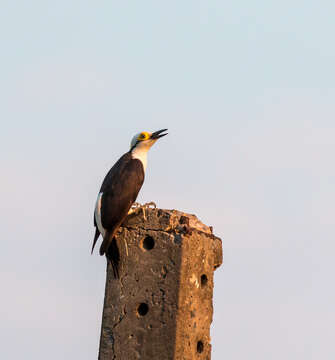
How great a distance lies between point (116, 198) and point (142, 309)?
148cm

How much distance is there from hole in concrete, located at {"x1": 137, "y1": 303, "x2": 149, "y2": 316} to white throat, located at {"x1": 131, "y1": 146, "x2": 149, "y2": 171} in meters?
1.97

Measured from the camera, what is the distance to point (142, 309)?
10.3m

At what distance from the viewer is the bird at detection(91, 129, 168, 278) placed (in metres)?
10.4

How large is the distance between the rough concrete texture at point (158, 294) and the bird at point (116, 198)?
170mm

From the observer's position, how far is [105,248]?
34.0ft

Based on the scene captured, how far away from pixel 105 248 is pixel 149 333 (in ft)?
3.97

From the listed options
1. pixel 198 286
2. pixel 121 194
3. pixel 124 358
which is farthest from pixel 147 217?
pixel 124 358

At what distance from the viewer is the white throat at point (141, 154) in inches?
443

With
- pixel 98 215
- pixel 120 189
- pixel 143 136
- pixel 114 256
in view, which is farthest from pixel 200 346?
pixel 143 136

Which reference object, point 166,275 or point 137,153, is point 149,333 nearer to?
point 166,275

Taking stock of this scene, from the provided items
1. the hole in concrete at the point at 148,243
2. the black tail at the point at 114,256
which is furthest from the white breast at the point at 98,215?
the hole in concrete at the point at 148,243

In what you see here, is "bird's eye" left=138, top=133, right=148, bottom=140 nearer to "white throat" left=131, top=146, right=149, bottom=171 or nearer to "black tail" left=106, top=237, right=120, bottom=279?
"white throat" left=131, top=146, right=149, bottom=171

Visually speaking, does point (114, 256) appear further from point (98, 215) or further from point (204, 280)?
point (204, 280)

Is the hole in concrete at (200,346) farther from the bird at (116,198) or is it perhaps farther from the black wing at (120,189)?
the black wing at (120,189)
